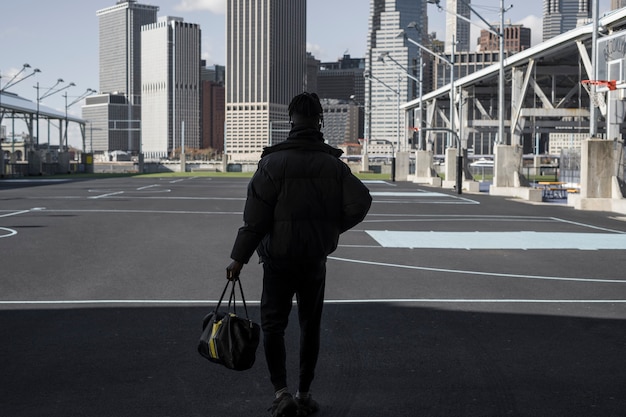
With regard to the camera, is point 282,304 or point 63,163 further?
point 63,163

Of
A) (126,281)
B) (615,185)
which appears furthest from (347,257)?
(615,185)

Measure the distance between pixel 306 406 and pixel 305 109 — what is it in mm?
2032

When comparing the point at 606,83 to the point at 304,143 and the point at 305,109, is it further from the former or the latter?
the point at 304,143

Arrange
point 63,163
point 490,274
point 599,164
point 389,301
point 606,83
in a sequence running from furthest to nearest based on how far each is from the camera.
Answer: point 63,163 → point 599,164 → point 606,83 → point 490,274 → point 389,301

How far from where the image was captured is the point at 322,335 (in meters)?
8.30

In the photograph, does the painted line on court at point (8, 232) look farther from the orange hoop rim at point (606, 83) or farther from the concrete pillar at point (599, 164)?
the orange hoop rim at point (606, 83)

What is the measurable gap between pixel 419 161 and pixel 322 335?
203 feet

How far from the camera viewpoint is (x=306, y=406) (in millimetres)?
5734

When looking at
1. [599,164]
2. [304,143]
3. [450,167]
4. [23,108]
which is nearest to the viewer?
[304,143]

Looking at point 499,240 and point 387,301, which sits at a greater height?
point 387,301

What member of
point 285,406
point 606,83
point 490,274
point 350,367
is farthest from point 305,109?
point 606,83

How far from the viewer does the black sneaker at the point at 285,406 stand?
5.54 m

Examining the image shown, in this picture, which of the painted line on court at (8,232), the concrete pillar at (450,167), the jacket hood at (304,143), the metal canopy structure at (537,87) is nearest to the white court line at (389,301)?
the jacket hood at (304,143)

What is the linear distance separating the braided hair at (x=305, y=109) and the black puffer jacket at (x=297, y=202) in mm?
116
